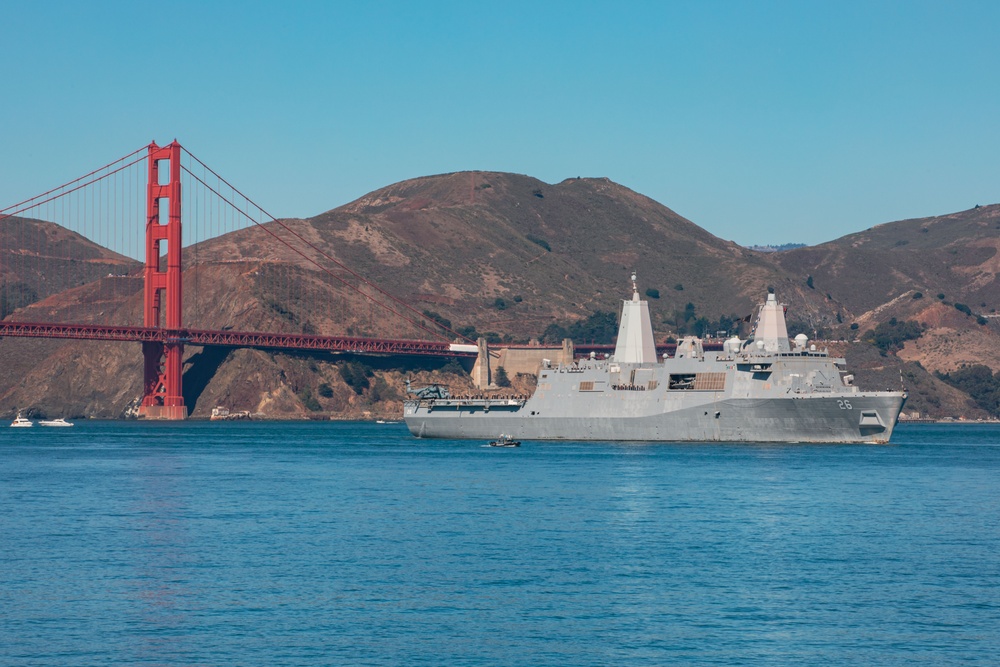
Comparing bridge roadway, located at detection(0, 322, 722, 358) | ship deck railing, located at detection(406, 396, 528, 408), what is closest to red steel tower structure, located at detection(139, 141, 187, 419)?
bridge roadway, located at detection(0, 322, 722, 358)

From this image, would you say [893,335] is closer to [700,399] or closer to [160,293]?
[160,293]

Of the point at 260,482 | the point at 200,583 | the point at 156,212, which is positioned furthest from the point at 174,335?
the point at 200,583

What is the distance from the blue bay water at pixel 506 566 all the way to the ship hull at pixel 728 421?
31.7 ft

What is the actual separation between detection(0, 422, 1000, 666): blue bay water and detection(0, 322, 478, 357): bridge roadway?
167ft

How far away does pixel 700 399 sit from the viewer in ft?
218

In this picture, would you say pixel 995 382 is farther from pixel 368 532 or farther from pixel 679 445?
pixel 368 532

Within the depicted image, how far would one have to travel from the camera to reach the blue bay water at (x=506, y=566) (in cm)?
2197

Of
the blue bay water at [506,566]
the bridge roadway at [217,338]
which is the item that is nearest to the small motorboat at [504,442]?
the blue bay water at [506,566]

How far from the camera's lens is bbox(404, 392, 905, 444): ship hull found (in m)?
63.8

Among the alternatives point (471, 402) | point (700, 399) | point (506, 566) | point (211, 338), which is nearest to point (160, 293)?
point (211, 338)

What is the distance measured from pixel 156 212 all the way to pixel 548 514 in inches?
3495

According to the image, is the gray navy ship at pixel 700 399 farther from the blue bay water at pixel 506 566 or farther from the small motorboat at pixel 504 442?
the blue bay water at pixel 506 566

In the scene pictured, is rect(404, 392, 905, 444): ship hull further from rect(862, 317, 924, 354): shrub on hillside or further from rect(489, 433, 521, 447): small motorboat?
rect(862, 317, 924, 354): shrub on hillside

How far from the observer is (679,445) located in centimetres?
6869
